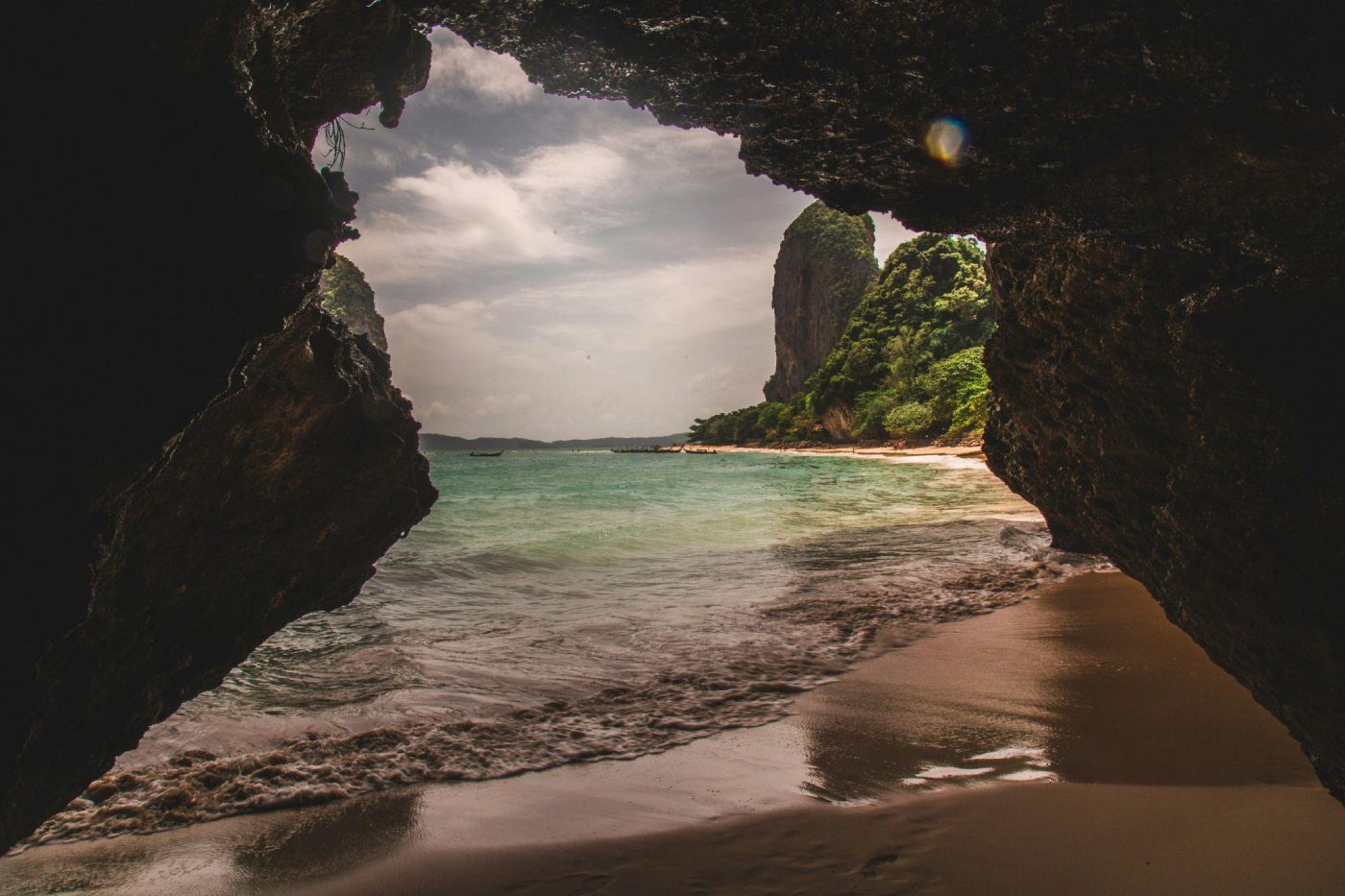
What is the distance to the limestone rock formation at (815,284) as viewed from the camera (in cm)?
7962

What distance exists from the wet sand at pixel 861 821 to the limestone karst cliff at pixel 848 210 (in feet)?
1.91

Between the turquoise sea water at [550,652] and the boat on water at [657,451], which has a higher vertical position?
the boat on water at [657,451]

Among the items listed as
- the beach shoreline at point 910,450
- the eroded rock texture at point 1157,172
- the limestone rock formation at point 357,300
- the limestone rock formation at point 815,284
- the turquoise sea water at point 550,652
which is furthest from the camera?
the limestone rock formation at point 815,284

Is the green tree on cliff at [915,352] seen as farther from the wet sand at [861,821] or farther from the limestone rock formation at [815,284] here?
the wet sand at [861,821]

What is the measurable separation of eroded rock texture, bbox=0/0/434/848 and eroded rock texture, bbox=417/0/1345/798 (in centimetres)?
71

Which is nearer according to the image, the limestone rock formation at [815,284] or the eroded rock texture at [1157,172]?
the eroded rock texture at [1157,172]

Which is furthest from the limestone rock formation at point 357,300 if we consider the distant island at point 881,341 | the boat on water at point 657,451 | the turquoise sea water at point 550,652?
the turquoise sea water at point 550,652

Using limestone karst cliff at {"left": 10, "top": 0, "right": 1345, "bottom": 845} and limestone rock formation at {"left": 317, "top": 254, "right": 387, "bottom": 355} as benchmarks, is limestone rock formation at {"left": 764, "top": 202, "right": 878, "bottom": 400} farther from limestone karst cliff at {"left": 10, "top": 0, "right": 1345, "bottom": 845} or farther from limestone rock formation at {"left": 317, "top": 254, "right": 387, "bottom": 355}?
limestone karst cliff at {"left": 10, "top": 0, "right": 1345, "bottom": 845}

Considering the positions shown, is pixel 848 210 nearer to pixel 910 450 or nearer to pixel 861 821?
pixel 861 821

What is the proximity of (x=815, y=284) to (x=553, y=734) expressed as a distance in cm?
8632

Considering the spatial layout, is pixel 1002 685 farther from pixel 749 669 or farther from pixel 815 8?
pixel 815 8

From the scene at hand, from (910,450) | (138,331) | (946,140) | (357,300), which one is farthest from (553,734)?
(357,300)

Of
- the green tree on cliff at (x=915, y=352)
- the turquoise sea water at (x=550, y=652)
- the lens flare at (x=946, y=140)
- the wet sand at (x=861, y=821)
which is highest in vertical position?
the green tree on cliff at (x=915, y=352)

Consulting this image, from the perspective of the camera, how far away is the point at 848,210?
2375 mm
